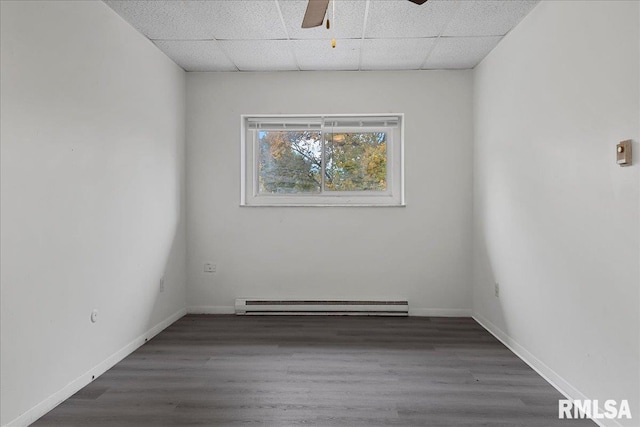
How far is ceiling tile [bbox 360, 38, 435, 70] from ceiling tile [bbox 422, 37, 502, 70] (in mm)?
91

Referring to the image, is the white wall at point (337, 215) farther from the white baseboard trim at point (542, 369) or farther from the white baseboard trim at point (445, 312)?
the white baseboard trim at point (542, 369)

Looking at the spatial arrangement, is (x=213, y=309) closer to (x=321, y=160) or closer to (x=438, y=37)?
(x=321, y=160)

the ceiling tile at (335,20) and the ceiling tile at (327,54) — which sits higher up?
the ceiling tile at (327,54)

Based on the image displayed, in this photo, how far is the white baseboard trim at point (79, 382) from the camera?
2031 mm

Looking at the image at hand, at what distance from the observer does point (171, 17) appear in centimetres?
294

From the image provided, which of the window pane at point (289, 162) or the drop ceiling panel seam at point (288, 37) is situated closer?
the drop ceiling panel seam at point (288, 37)

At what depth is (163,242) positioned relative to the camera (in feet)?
11.9

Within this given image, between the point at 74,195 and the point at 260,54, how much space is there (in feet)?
6.47

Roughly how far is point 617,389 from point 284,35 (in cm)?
299

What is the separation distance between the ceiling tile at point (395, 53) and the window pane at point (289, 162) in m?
0.91

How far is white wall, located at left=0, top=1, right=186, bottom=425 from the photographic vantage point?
1970 mm

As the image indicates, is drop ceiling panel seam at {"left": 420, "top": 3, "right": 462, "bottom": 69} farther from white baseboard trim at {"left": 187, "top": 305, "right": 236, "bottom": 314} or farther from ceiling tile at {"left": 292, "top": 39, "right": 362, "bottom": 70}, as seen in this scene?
white baseboard trim at {"left": 187, "top": 305, "right": 236, "bottom": 314}

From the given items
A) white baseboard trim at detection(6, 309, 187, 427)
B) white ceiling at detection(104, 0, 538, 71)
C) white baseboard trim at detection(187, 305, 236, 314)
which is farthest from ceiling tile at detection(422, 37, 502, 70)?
white baseboard trim at detection(6, 309, 187, 427)

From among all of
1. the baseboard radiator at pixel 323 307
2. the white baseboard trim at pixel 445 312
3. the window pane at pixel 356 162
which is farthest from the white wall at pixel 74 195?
the white baseboard trim at pixel 445 312
